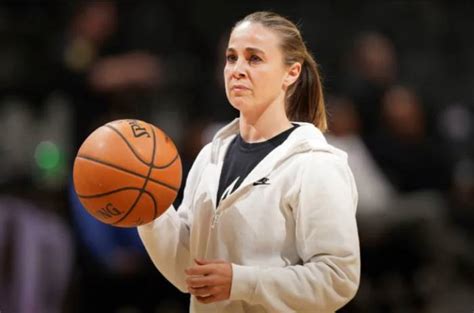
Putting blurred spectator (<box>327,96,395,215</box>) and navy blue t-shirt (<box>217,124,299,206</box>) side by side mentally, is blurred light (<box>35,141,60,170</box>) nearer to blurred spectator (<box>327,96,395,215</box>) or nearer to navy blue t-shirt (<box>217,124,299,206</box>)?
blurred spectator (<box>327,96,395,215</box>)

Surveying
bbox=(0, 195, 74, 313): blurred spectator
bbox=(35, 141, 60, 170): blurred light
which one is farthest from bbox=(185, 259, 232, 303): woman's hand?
bbox=(35, 141, 60, 170): blurred light

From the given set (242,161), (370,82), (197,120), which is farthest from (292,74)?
(370,82)

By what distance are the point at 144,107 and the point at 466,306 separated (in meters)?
2.82

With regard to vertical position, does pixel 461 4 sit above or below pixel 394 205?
above

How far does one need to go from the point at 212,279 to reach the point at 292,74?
84 cm

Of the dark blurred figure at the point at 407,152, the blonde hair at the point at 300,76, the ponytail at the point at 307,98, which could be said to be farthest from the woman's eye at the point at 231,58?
the dark blurred figure at the point at 407,152

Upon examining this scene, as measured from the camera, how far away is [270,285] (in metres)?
3.10

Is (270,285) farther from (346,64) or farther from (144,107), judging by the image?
(346,64)

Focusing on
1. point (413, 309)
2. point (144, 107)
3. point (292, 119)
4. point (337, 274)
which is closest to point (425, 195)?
point (413, 309)

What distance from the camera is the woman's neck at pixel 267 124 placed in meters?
3.43

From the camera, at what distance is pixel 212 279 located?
3070 mm

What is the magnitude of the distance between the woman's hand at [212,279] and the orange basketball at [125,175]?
28cm

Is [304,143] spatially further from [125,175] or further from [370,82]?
[370,82]

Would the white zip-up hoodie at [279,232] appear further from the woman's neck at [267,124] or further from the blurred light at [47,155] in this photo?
the blurred light at [47,155]
